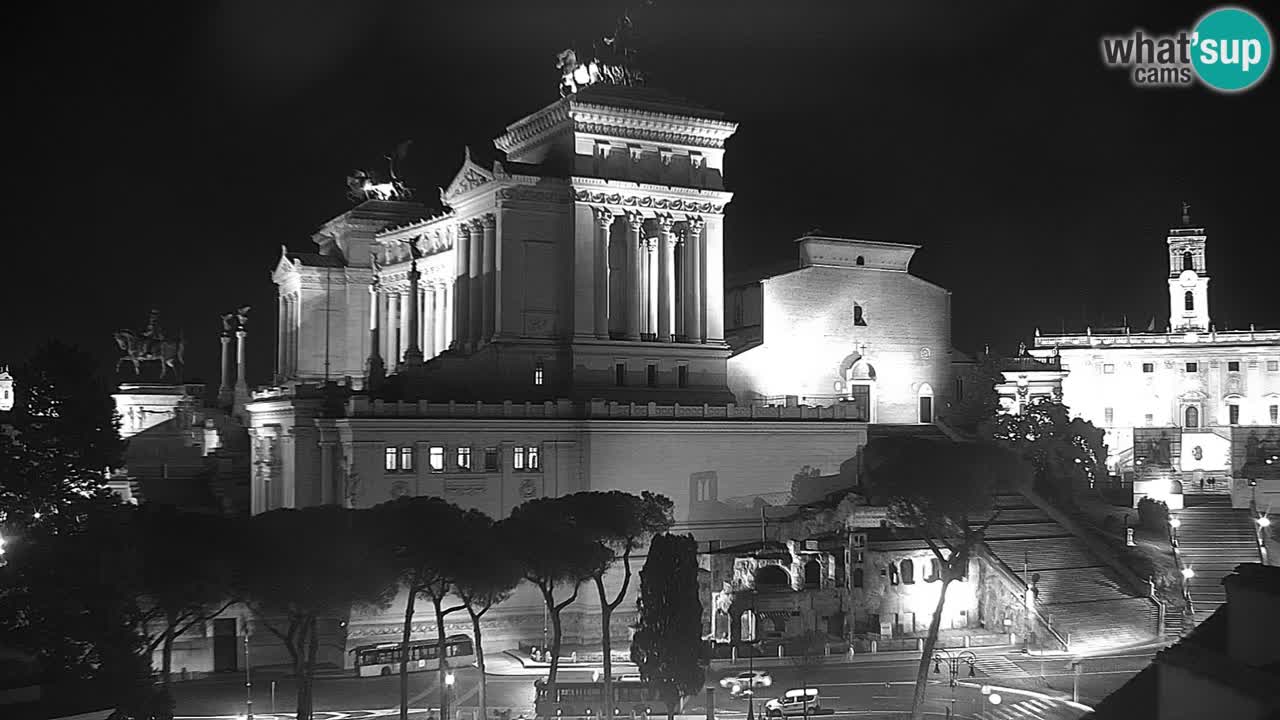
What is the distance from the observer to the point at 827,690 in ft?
185

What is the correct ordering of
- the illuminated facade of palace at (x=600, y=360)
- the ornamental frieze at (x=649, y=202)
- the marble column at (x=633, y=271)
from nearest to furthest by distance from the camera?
the illuminated facade of palace at (x=600, y=360)
the ornamental frieze at (x=649, y=202)
the marble column at (x=633, y=271)

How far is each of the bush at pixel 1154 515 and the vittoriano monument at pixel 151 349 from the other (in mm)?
69172

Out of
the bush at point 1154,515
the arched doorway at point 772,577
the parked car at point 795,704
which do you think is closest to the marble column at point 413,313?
the arched doorway at point 772,577

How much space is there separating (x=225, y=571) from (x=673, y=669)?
56.7 ft

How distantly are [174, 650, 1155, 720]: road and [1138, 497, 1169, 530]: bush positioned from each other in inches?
695

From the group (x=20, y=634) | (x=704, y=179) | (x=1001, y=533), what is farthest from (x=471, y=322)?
(x=20, y=634)

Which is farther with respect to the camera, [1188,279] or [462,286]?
[1188,279]

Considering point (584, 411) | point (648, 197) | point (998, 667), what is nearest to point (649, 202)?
point (648, 197)

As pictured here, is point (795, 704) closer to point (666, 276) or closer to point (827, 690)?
point (827, 690)

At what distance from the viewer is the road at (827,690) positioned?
52.8 meters

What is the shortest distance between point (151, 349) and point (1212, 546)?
74638 millimetres

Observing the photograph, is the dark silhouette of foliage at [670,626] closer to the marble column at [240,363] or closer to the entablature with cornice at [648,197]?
the entablature with cornice at [648,197]

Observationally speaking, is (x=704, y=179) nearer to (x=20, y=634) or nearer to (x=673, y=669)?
(x=673, y=669)

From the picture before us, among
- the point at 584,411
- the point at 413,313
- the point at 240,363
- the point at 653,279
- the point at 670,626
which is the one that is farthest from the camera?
the point at 240,363
